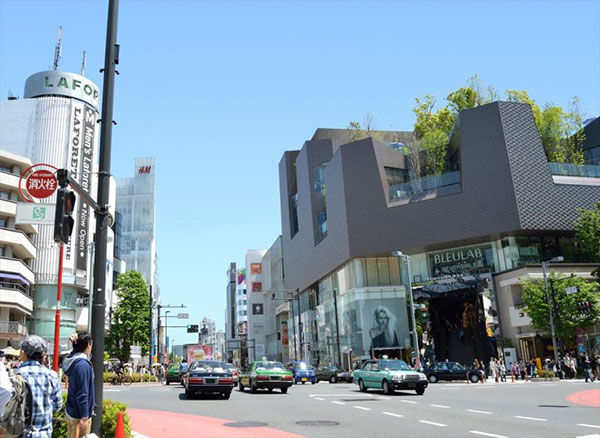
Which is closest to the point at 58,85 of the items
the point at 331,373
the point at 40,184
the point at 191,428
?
the point at 331,373

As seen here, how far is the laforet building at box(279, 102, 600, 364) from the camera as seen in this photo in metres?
53.2

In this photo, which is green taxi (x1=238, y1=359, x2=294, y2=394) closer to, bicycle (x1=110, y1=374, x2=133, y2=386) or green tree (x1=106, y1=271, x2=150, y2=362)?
bicycle (x1=110, y1=374, x2=133, y2=386)

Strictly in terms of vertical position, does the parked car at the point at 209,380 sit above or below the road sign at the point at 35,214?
below

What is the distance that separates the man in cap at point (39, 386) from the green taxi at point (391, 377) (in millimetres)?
20230

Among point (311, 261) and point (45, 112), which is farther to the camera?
point (311, 261)

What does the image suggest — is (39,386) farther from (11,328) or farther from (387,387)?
(11,328)

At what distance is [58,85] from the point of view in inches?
2596

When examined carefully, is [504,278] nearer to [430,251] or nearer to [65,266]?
[430,251]

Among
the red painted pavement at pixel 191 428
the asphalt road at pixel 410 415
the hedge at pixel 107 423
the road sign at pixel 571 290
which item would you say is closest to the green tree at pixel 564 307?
the road sign at pixel 571 290

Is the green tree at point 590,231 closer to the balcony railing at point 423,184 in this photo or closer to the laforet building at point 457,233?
the laforet building at point 457,233

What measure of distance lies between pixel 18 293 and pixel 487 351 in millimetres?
43996

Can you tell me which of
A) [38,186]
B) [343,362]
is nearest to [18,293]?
[343,362]

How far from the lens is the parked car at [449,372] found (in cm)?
3859

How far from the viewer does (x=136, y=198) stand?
118375 mm
